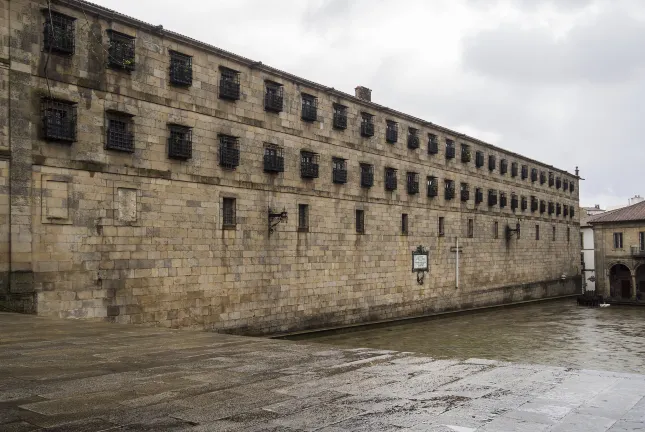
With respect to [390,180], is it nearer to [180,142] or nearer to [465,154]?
[465,154]

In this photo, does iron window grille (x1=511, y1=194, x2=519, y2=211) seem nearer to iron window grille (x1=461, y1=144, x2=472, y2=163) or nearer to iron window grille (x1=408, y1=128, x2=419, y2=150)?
iron window grille (x1=461, y1=144, x2=472, y2=163)

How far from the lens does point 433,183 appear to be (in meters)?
36.5

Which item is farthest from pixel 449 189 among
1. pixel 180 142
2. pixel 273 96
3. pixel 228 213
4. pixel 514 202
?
pixel 180 142

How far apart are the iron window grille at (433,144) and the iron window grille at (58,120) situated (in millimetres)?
23384

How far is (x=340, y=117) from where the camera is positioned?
29078mm

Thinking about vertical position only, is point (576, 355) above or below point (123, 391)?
below

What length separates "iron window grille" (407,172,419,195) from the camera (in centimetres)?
3412

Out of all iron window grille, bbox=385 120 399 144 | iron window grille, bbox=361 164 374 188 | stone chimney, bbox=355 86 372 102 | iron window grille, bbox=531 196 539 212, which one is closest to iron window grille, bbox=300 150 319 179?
iron window grille, bbox=361 164 374 188

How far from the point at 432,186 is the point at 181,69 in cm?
1954

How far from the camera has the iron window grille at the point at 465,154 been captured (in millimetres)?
40094

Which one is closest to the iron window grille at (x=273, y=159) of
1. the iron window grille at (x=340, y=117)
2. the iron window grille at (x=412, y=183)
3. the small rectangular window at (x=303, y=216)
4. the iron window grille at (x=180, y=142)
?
the small rectangular window at (x=303, y=216)

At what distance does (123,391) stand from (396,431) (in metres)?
3.42

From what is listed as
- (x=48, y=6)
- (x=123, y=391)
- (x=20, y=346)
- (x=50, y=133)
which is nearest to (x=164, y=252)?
(x=50, y=133)

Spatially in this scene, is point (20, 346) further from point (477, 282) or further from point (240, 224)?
point (477, 282)
